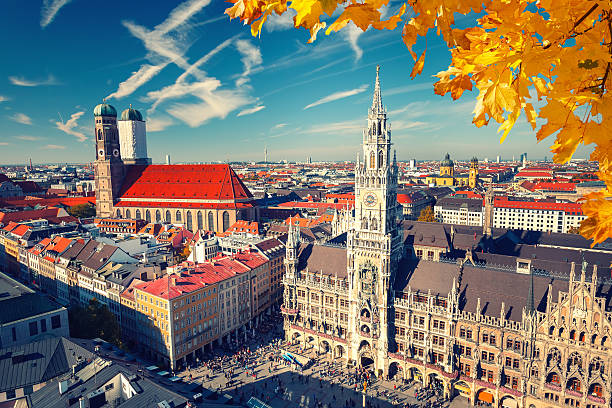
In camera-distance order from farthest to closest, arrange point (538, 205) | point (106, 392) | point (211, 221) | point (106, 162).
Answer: point (106, 162), point (538, 205), point (211, 221), point (106, 392)

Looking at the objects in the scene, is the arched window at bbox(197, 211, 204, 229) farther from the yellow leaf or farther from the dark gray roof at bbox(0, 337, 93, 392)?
the yellow leaf

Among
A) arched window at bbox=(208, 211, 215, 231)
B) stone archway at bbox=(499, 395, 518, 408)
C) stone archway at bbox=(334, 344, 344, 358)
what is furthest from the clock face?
arched window at bbox=(208, 211, 215, 231)

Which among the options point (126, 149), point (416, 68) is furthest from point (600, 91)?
point (126, 149)

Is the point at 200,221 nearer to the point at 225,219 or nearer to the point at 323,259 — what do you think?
the point at 225,219

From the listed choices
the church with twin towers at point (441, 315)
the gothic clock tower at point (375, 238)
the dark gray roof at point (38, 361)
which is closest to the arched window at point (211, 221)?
the church with twin towers at point (441, 315)

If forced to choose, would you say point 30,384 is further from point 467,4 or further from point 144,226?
point 144,226

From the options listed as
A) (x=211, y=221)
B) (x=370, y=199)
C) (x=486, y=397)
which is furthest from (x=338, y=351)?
(x=211, y=221)
